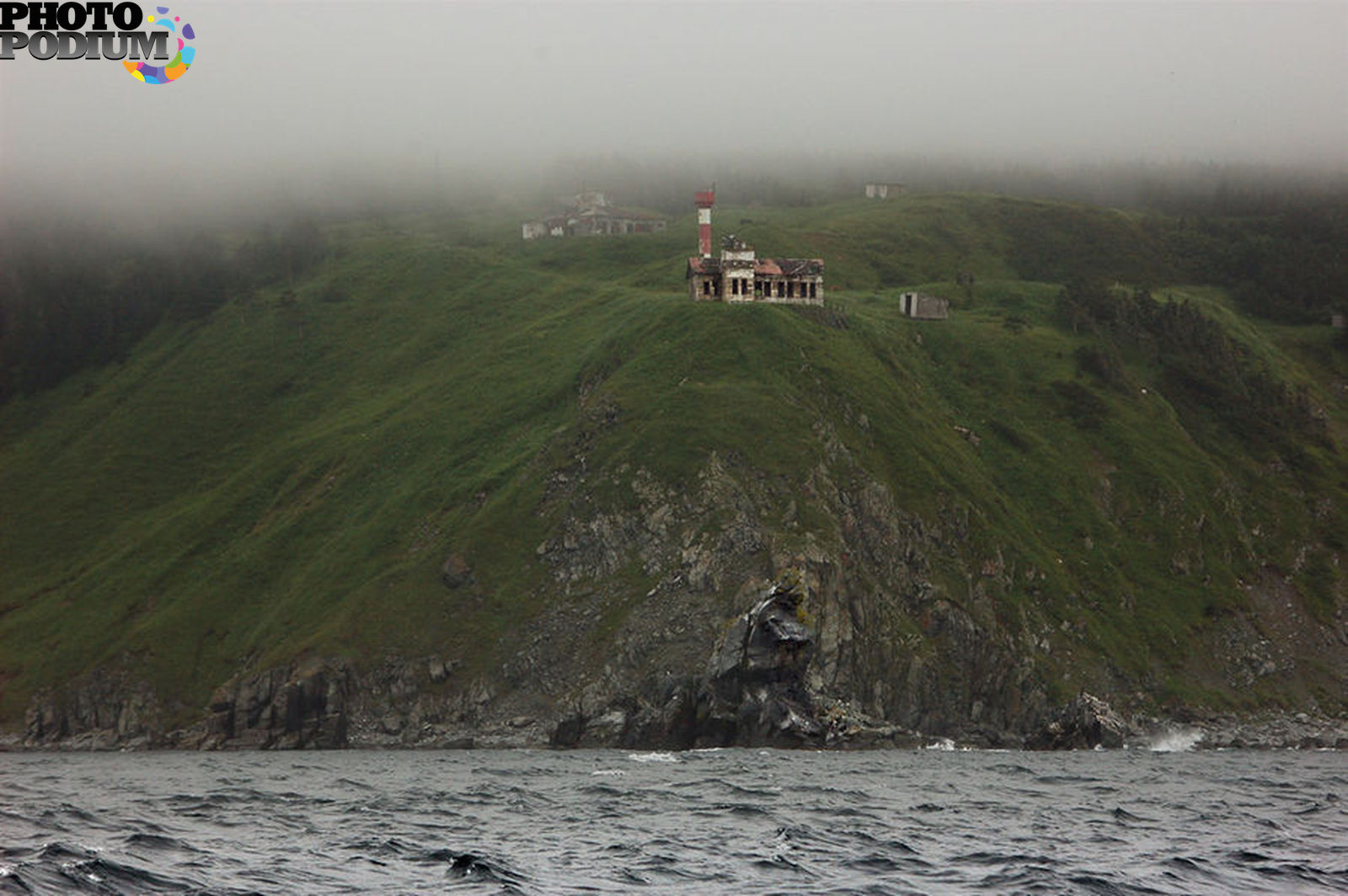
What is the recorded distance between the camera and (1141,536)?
18888 cm

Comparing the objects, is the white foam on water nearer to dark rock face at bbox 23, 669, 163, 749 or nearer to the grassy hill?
the grassy hill

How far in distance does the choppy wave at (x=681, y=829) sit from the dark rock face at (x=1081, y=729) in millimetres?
29589

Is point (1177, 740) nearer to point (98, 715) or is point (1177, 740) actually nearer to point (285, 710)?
point (285, 710)

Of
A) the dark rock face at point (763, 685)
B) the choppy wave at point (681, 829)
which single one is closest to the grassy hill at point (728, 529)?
the dark rock face at point (763, 685)

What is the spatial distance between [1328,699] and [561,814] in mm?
119929

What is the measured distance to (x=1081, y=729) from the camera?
472ft

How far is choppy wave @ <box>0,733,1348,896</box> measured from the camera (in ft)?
169

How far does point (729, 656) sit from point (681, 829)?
64.4 meters

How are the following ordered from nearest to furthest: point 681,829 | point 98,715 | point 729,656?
point 681,829 → point 729,656 → point 98,715

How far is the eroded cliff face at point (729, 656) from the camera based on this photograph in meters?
134

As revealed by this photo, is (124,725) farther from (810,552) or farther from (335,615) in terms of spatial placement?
→ (810,552)

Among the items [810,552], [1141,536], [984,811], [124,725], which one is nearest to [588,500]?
[810,552]

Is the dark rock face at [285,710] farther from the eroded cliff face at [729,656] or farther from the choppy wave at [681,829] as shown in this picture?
the choppy wave at [681,829]

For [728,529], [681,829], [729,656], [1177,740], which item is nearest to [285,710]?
[728,529]
